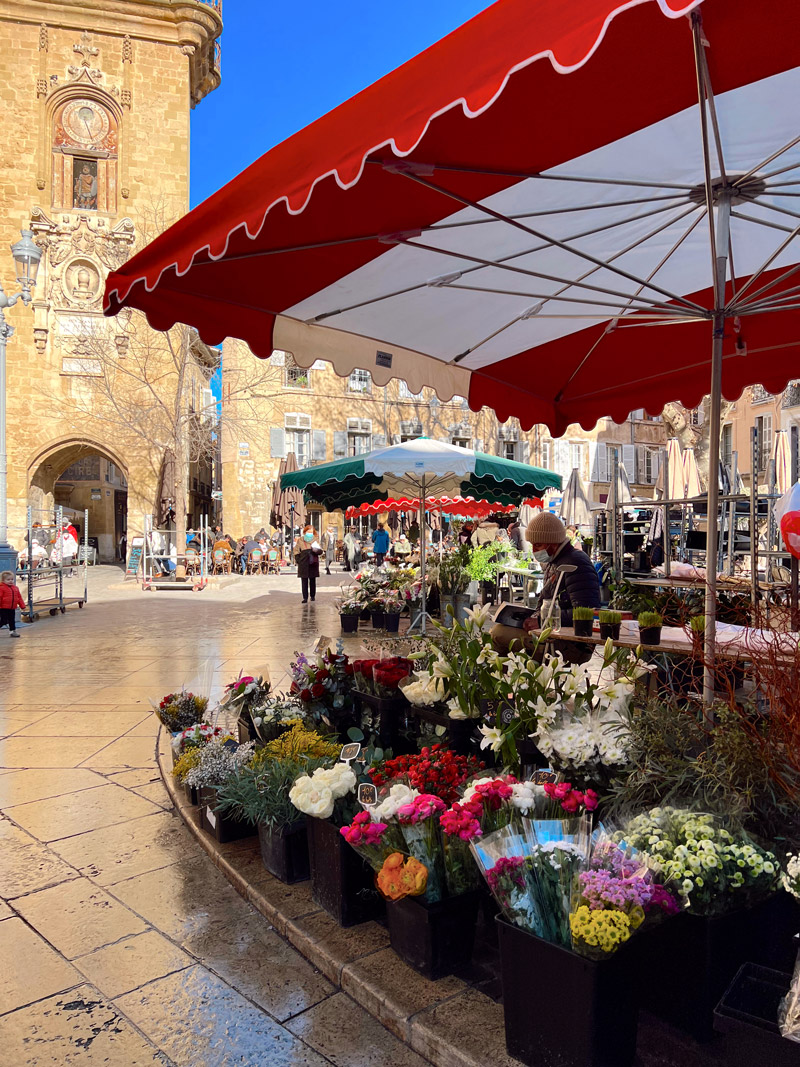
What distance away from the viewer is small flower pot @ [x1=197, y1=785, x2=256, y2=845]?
138 inches

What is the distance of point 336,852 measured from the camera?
270 centimetres

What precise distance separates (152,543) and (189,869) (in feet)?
61.8

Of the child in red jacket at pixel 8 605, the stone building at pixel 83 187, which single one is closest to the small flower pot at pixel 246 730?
the child in red jacket at pixel 8 605

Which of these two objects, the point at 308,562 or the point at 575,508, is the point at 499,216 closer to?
the point at 308,562

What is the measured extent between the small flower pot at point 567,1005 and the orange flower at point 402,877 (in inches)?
13.5

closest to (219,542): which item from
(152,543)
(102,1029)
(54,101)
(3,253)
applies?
(152,543)

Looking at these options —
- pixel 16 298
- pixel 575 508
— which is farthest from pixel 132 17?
pixel 575 508

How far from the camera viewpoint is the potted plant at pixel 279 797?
3.06m

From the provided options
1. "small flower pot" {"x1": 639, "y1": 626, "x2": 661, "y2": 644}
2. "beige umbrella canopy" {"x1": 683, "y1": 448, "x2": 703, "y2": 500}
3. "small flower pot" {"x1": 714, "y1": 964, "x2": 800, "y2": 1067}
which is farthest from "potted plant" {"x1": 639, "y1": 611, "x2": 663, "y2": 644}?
"beige umbrella canopy" {"x1": 683, "y1": 448, "x2": 703, "y2": 500}

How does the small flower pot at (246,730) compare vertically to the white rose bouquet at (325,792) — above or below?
below

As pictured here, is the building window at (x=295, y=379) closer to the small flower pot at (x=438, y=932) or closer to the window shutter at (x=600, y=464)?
the window shutter at (x=600, y=464)

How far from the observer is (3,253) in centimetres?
2572

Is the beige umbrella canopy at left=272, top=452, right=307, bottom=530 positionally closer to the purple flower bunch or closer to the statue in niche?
the statue in niche

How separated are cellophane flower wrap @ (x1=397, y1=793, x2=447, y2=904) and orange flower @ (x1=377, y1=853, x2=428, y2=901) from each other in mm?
35
